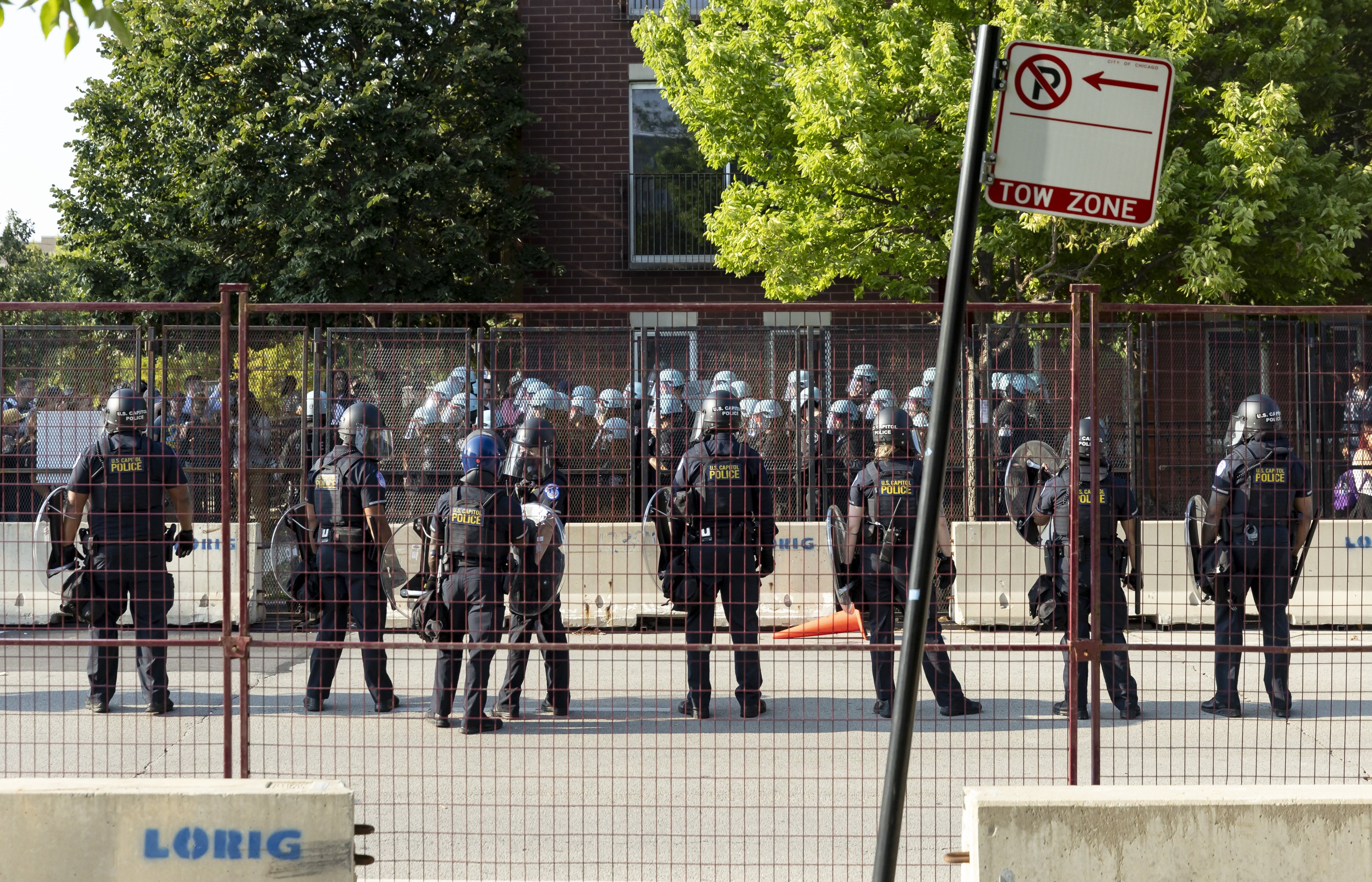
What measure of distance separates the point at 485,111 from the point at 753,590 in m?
15.4

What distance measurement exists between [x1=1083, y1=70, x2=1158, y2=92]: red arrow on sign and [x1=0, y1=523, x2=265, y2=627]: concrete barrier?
7.41 metres

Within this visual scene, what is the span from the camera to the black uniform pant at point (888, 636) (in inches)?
309

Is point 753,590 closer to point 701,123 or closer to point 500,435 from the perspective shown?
point 500,435

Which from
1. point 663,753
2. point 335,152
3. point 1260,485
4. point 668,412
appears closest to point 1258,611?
point 1260,485

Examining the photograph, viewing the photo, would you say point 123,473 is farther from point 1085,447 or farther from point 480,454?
point 1085,447

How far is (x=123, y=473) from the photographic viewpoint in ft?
28.1

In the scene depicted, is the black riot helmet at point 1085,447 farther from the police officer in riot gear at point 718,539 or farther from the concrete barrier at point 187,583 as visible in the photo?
the concrete barrier at point 187,583

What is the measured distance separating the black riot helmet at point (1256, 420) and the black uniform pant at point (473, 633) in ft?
15.5

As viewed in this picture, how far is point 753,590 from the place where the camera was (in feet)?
26.7

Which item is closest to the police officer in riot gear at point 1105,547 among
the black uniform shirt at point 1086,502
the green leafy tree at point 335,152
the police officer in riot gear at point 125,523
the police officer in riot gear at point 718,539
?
the black uniform shirt at point 1086,502

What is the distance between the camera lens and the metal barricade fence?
5859mm

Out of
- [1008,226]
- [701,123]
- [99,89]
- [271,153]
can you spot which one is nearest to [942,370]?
[1008,226]

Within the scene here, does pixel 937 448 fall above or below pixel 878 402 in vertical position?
below

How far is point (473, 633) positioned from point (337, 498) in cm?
131
